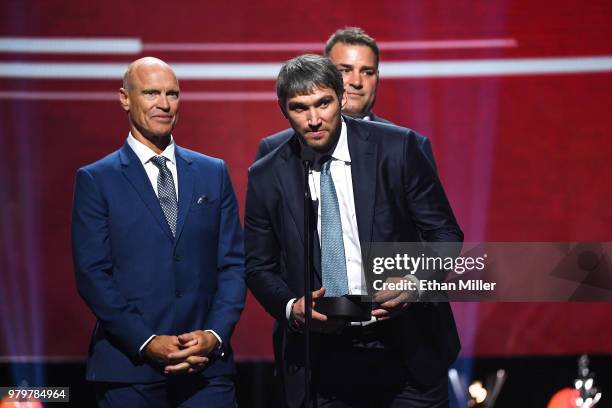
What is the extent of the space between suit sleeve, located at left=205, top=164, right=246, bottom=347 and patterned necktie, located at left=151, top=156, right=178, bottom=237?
0.54 ft

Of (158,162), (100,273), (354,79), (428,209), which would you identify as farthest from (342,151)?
(354,79)

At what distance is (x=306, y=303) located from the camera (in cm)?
263

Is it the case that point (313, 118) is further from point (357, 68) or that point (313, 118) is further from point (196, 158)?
point (357, 68)

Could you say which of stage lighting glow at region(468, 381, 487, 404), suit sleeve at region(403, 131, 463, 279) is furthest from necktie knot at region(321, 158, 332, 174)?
stage lighting glow at region(468, 381, 487, 404)

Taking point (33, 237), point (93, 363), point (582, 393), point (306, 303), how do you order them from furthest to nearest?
point (33, 237) < point (582, 393) < point (93, 363) < point (306, 303)

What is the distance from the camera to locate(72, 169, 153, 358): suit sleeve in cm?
296

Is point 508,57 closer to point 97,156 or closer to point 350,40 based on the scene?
point 350,40

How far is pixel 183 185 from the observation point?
3104 millimetres

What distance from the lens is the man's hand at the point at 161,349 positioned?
9.66ft

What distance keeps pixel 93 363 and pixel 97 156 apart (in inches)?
84.6

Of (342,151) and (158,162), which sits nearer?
(342,151)

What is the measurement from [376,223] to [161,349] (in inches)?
28.8

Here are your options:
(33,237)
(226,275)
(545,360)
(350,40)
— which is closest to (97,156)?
(33,237)

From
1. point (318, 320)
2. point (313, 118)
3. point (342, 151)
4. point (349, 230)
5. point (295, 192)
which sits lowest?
point (318, 320)
